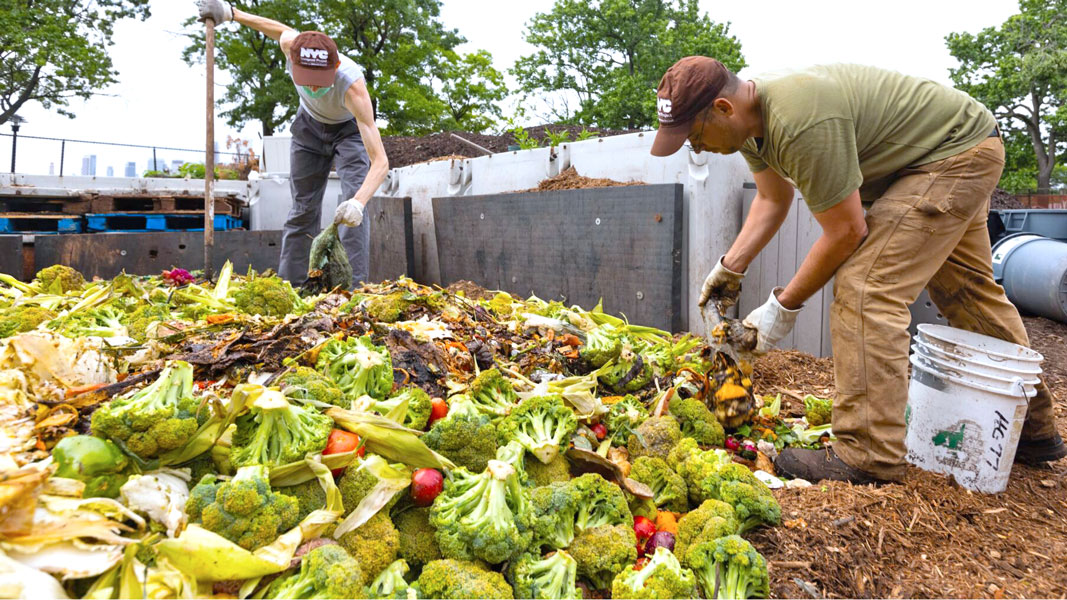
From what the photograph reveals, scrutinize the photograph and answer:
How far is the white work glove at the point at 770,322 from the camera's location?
9.10ft

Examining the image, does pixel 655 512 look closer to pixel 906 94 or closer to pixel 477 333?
pixel 477 333

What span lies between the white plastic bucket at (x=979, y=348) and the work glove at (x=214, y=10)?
624cm

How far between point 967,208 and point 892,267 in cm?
38

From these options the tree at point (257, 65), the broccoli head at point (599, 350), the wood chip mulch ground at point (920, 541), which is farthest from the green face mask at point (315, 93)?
the tree at point (257, 65)

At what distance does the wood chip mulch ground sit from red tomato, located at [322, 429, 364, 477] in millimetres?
1365

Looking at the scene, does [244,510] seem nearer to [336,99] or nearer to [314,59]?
[314,59]

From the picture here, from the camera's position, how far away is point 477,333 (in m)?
3.29

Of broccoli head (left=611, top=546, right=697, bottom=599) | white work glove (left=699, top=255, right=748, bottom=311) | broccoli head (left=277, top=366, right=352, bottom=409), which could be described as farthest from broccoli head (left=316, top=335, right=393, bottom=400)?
white work glove (left=699, top=255, right=748, bottom=311)

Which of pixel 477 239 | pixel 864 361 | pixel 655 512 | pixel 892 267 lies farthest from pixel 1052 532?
pixel 477 239

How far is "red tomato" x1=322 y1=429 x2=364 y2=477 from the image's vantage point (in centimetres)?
200

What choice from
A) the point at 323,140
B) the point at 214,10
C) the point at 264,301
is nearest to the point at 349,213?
the point at 323,140

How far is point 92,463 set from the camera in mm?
1688

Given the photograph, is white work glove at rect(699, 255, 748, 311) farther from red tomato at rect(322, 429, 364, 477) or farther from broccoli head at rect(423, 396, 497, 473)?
red tomato at rect(322, 429, 364, 477)

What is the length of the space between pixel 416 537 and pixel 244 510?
0.51 m
